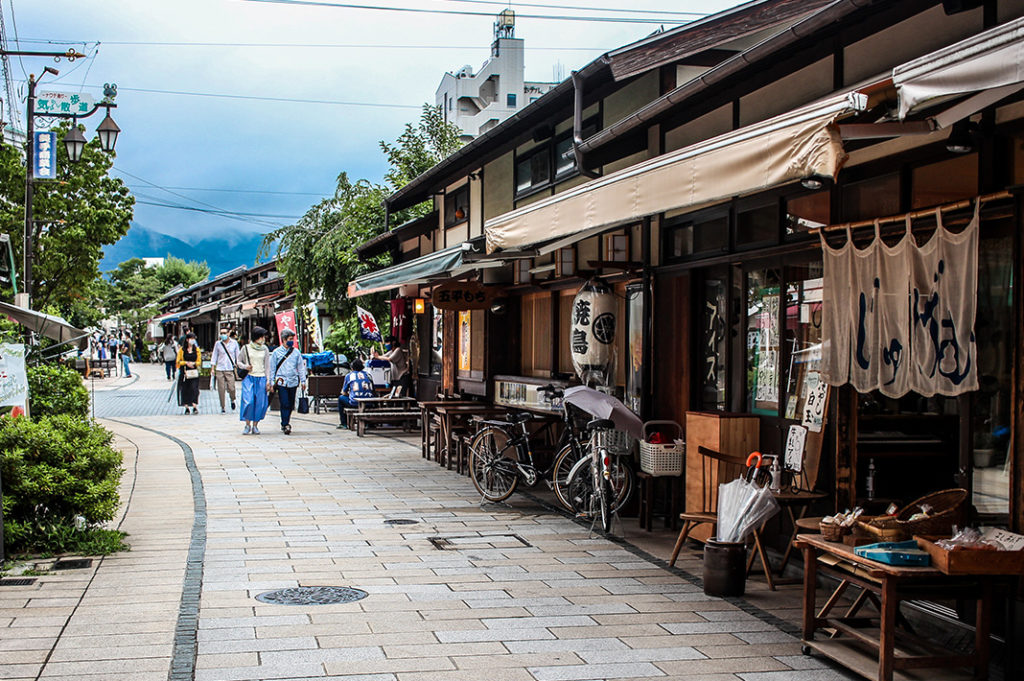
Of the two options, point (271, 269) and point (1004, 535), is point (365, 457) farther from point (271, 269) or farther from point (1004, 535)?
point (271, 269)

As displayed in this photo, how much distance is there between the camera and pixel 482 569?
8.32 metres

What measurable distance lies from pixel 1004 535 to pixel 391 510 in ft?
23.3

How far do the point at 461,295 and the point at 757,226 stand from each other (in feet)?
25.9

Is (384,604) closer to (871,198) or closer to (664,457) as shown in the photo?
(664,457)

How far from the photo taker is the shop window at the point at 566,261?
12.9 meters

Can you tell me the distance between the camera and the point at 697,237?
1016 centimetres

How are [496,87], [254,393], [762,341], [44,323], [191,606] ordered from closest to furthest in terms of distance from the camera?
[191,606] → [762,341] → [44,323] → [254,393] → [496,87]

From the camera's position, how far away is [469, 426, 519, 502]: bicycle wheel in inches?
462

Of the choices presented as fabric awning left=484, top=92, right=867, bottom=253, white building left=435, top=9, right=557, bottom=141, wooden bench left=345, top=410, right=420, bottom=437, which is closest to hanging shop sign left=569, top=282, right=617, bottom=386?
fabric awning left=484, top=92, right=867, bottom=253

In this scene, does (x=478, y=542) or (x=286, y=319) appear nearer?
(x=478, y=542)

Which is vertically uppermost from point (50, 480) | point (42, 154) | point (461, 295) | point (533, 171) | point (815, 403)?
point (42, 154)

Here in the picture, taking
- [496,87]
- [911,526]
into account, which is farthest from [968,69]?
[496,87]

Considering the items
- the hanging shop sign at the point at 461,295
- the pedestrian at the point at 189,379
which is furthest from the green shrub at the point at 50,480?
the pedestrian at the point at 189,379

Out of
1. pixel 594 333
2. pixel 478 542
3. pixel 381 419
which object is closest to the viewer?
pixel 478 542
